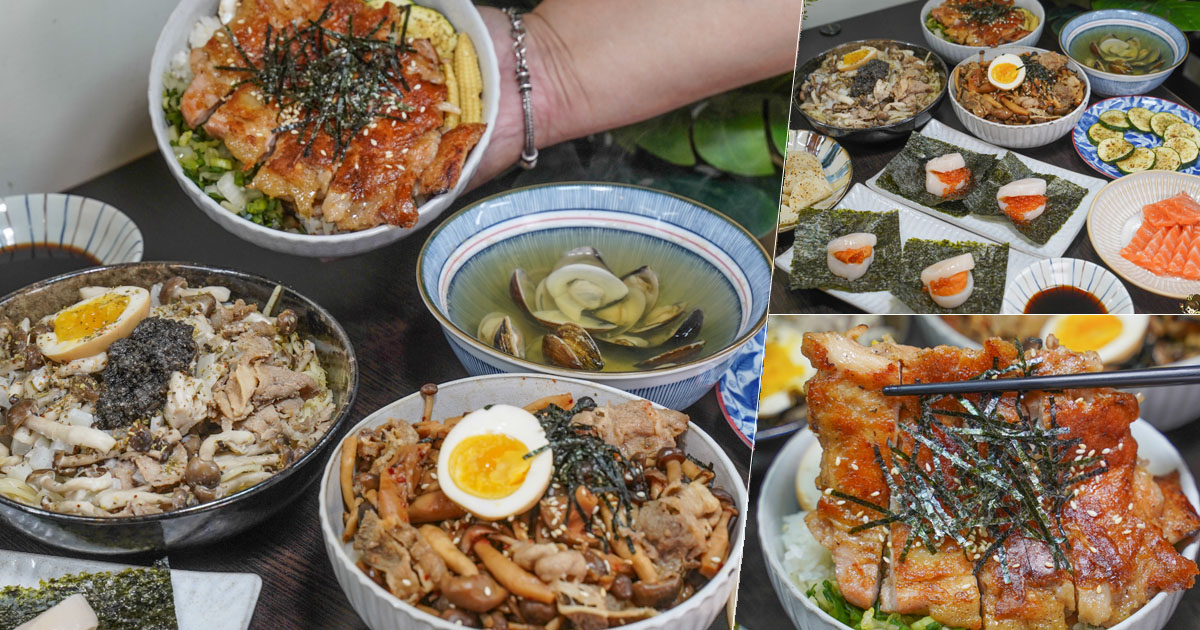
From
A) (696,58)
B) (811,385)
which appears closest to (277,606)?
(811,385)

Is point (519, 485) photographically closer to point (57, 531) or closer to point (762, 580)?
point (762, 580)

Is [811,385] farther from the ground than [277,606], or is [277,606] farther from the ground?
[811,385]

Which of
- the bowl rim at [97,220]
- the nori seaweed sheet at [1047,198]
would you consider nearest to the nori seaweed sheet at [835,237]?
the nori seaweed sheet at [1047,198]

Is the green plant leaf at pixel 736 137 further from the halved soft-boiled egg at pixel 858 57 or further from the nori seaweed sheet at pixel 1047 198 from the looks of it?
the nori seaweed sheet at pixel 1047 198

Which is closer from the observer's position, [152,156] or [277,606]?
[277,606]

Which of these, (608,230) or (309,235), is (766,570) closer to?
(608,230)

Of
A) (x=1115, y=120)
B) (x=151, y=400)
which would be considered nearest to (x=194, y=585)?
(x=151, y=400)

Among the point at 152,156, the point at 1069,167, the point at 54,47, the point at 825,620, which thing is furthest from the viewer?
the point at 152,156
